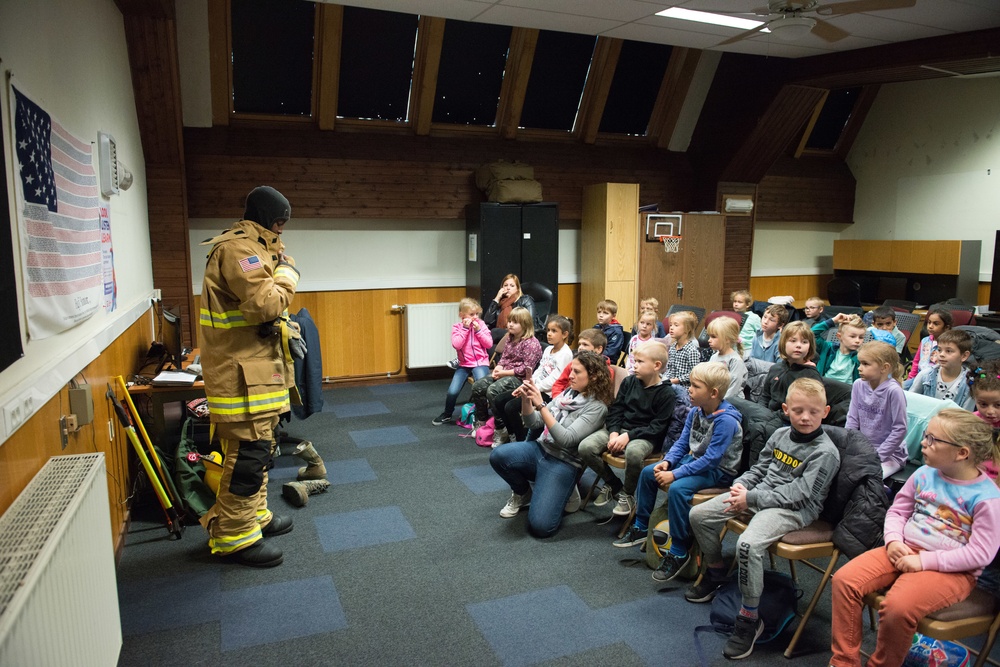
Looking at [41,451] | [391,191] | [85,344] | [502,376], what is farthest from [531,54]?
[41,451]

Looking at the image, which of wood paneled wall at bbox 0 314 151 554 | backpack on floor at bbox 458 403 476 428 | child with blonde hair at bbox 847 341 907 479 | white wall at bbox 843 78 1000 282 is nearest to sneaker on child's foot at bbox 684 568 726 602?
child with blonde hair at bbox 847 341 907 479

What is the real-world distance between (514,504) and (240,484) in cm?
157

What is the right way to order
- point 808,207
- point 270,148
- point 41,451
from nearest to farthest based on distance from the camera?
point 41,451 < point 270,148 < point 808,207

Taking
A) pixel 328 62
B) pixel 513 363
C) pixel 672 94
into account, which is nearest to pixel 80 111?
pixel 513 363

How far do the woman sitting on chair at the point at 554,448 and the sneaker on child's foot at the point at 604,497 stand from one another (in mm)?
195

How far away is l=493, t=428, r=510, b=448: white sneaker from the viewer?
521 cm

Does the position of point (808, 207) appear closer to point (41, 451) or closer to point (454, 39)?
point (454, 39)

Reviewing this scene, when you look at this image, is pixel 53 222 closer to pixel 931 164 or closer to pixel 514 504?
pixel 514 504

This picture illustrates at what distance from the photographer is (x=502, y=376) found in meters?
5.32

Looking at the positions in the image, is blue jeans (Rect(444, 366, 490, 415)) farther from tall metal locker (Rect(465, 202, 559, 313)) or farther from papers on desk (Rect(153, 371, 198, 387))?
papers on desk (Rect(153, 371, 198, 387))

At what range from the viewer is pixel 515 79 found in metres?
7.42

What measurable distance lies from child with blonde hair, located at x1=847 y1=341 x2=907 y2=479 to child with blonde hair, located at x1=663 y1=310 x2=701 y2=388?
1.28m

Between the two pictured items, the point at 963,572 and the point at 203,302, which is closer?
the point at 963,572

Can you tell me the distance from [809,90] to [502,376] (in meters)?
4.88
